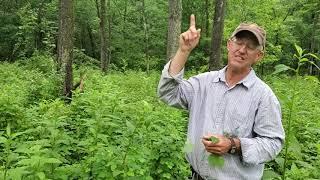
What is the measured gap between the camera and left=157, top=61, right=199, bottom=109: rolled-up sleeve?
10.5 ft

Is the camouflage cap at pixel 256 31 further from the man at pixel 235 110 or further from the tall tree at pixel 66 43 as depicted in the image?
the tall tree at pixel 66 43

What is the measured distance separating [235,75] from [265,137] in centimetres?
49

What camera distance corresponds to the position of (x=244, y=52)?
10.4ft

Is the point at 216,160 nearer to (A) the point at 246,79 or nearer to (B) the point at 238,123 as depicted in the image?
(B) the point at 238,123

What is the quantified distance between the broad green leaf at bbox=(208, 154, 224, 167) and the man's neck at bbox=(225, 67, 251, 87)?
0.56m

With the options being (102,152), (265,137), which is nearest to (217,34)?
(102,152)

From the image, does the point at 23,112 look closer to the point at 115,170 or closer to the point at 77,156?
the point at 77,156

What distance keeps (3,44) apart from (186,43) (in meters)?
39.1

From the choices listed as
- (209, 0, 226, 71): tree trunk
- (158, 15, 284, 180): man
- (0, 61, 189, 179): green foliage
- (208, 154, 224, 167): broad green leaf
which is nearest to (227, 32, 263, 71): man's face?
(158, 15, 284, 180): man

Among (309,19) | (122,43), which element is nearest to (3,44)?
(122,43)

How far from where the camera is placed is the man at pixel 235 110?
9.93 ft

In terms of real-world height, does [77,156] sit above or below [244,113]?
below

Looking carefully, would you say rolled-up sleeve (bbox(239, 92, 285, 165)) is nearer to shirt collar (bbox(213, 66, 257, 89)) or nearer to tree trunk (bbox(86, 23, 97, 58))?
shirt collar (bbox(213, 66, 257, 89))

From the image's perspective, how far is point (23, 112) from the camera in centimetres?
741
